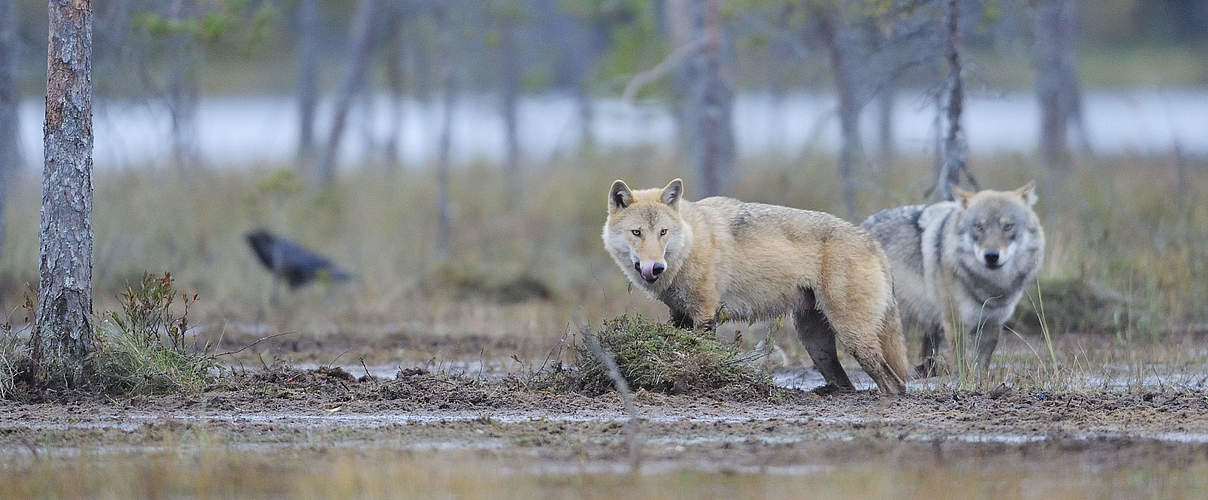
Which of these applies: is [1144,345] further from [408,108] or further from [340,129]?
[408,108]

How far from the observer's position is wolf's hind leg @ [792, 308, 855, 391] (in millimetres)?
8836

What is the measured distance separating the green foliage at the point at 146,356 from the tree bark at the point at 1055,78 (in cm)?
1306

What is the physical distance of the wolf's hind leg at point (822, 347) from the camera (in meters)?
8.84

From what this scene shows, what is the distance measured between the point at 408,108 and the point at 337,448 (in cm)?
3950

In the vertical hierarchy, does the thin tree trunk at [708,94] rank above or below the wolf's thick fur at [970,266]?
above

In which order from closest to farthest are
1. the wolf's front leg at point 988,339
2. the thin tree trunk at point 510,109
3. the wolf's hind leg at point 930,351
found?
the wolf's front leg at point 988,339
the wolf's hind leg at point 930,351
the thin tree trunk at point 510,109

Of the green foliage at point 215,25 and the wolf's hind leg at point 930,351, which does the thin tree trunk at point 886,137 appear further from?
the green foliage at point 215,25

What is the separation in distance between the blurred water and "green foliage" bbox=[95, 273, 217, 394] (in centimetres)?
380

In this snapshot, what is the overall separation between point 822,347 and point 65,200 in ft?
17.3

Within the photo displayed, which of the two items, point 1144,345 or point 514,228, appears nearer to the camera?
point 1144,345

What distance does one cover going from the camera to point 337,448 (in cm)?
641

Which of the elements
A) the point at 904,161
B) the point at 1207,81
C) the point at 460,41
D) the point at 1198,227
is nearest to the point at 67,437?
the point at 1198,227

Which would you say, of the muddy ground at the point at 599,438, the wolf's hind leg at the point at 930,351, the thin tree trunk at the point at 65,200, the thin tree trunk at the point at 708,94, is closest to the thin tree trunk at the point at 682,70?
the thin tree trunk at the point at 708,94

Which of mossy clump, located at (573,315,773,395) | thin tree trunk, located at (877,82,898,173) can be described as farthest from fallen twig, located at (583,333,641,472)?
thin tree trunk, located at (877,82,898,173)
